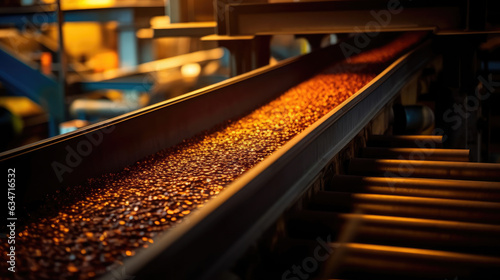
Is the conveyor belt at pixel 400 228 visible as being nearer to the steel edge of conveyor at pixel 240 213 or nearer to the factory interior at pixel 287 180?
the factory interior at pixel 287 180

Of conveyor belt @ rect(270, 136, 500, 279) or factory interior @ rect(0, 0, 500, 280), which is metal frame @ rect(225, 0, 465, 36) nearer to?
factory interior @ rect(0, 0, 500, 280)

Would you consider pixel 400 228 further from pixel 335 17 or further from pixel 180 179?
pixel 335 17

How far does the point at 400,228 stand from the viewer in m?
2.13

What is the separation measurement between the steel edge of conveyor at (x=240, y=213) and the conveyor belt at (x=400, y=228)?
179 mm

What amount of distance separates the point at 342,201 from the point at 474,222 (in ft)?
1.86

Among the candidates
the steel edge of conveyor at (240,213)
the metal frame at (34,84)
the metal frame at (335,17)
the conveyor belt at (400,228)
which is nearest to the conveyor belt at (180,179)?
the steel edge of conveyor at (240,213)

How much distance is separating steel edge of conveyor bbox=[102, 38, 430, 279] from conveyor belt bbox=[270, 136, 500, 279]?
18 cm

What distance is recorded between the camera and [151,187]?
240 centimetres

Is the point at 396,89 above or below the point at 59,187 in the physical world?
above

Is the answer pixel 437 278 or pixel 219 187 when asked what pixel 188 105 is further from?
pixel 437 278

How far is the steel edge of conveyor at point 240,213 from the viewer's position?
133cm

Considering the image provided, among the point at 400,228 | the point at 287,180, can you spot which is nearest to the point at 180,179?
the point at 287,180

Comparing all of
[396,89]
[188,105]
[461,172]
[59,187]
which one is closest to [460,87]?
[396,89]

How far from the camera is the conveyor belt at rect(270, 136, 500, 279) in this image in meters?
1.90
